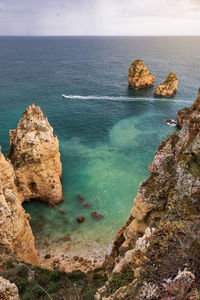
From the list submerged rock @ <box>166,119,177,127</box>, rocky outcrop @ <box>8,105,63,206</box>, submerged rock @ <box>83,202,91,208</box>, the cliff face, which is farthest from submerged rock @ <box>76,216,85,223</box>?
submerged rock @ <box>166,119,177,127</box>

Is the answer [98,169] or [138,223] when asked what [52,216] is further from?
[138,223]

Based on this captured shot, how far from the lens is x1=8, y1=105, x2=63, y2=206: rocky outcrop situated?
25.0 metres

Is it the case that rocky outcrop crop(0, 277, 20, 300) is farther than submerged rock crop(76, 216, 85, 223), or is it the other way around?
submerged rock crop(76, 216, 85, 223)

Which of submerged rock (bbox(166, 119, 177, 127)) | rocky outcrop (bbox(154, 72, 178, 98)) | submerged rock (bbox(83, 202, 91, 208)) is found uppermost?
rocky outcrop (bbox(154, 72, 178, 98))

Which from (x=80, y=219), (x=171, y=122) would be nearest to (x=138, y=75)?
(x=171, y=122)

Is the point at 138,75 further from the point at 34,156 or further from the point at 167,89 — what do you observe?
the point at 34,156

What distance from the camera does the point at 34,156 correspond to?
84.2 feet

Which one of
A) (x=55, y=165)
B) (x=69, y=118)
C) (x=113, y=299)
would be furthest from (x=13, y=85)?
(x=113, y=299)

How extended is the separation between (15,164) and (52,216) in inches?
347

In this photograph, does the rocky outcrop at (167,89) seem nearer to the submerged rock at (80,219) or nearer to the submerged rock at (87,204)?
the submerged rock at (87,204)

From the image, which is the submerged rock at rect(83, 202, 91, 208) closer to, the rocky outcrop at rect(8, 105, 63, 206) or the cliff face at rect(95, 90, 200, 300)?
the rocky outcrop at rect(8, 105, 63, 206)

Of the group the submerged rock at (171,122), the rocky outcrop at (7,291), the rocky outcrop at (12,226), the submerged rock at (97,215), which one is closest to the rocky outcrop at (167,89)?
the submerged rock at (171,122)

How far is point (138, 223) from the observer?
15664 mm

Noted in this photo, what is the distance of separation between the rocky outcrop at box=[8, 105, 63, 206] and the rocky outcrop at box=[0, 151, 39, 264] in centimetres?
597
